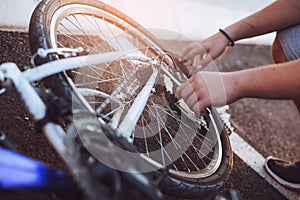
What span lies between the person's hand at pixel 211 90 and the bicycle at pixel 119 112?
10.0 inches

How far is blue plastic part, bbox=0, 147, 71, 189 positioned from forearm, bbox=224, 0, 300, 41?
1702 millimetres

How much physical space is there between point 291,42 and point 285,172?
3.03 feet

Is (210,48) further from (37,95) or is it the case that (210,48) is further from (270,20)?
(37,95)

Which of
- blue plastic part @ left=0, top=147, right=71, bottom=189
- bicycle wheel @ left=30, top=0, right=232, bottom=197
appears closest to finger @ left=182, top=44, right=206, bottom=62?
bicycle wheel @ left=30, top=0, right=232, bottom=197

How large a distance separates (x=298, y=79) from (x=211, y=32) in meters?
2.49

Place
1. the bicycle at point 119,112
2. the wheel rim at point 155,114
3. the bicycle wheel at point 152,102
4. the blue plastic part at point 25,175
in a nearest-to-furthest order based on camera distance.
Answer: the blue plastic part at point 25,175, the bicycle at point 119,112, the bicycle wheel at point 152,102, the wheel rim at point 155,114

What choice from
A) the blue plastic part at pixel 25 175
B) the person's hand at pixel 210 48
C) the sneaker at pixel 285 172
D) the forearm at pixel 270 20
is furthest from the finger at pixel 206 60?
the blue plastic part at pixel 25 175

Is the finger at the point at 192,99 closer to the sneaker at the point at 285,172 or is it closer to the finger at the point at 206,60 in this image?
the finger at the point at 206,60

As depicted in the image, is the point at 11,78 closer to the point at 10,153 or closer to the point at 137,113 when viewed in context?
the point at 10,153

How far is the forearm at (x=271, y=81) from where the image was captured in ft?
5.72

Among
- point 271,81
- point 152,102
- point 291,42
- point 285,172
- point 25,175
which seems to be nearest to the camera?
point 25,175

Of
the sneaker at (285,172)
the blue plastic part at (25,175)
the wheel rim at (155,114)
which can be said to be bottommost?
the sneaker at (285,172)

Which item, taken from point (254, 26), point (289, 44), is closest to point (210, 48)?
point (254, 26)

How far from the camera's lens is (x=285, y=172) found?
255 cm
